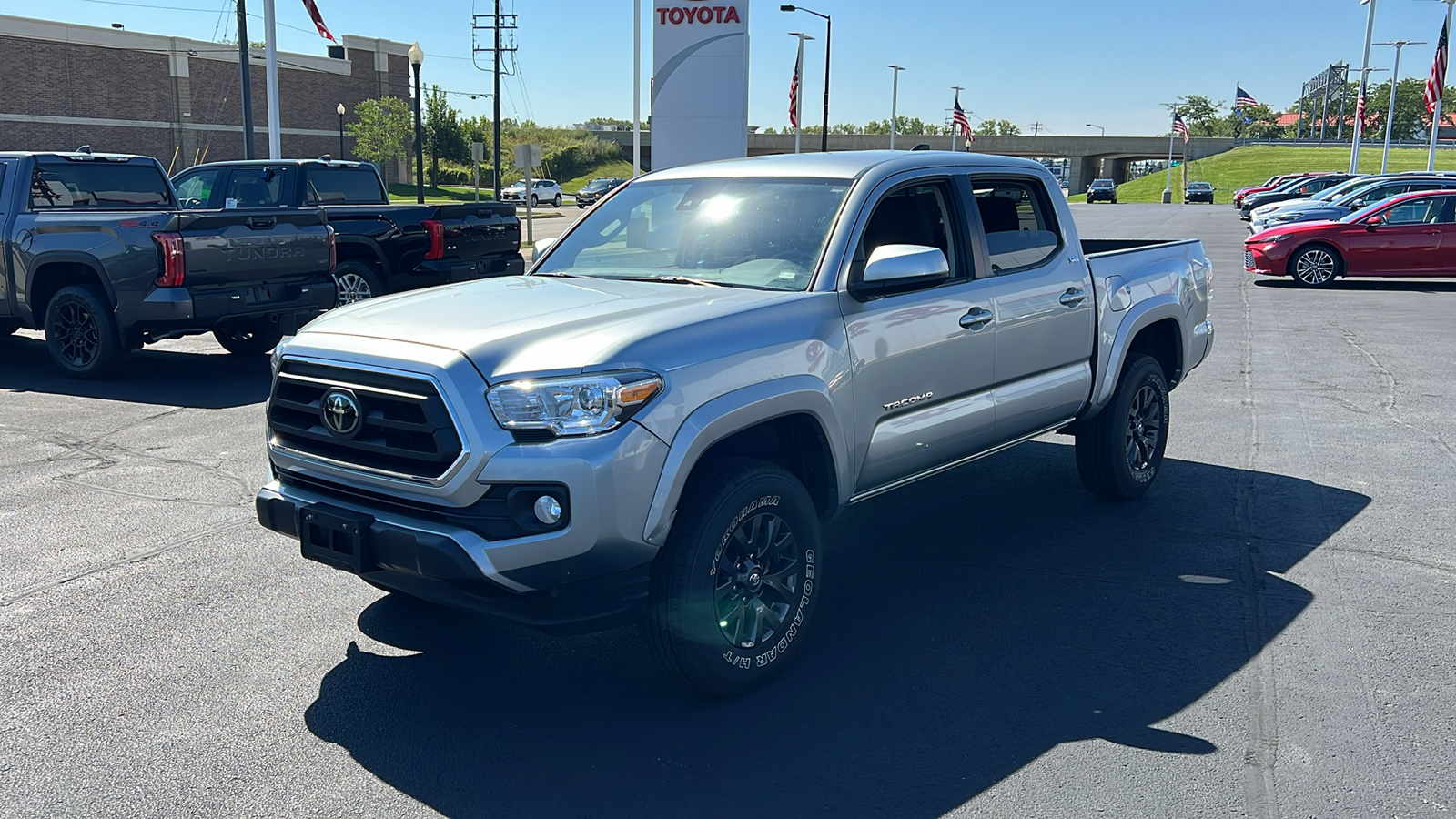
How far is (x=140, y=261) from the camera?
10.3 m

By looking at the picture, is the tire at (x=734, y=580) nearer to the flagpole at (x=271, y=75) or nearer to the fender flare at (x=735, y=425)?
the fender flare at (x=735, y=425)

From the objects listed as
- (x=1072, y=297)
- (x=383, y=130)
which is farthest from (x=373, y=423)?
(x=383, y=130)

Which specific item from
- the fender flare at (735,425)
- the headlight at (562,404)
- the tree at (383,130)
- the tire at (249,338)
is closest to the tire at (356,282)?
the tire at (249,338)

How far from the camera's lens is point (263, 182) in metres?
13.5

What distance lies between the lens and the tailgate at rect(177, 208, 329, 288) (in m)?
10.2

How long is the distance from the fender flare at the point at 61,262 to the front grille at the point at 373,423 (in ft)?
23.8

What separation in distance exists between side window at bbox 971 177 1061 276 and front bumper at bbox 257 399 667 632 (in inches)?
99.6

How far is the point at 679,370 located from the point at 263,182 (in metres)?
11.1

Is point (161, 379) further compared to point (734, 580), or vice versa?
point (161, 379)

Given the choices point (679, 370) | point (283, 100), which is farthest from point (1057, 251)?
point (283, 100)

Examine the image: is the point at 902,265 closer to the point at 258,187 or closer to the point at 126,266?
the point at 126,266

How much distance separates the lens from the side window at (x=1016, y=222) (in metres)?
5.61

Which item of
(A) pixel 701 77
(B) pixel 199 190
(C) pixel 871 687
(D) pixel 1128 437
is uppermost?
(A) pixel 701 77

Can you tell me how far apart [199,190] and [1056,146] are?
117 m
